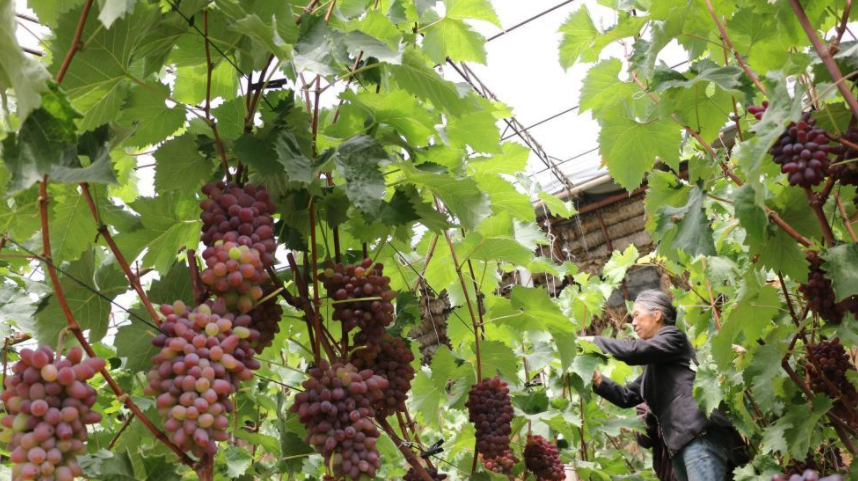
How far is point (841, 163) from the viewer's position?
132 centimetres

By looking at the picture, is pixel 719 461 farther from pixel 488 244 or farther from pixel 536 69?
pixel 536 69

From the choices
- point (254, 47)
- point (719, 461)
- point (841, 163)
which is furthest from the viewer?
point (719, 461)

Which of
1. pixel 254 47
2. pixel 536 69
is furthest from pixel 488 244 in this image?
pixel 536 69

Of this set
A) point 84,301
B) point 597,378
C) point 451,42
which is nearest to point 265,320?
point 84,301

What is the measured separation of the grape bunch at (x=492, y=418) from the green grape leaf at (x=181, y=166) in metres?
0.80

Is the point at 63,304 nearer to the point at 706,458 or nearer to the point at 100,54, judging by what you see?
the point at 100,54

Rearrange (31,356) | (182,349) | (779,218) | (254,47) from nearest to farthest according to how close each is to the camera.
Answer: (31,356) < (182,349) < (254,47) < (779,218)

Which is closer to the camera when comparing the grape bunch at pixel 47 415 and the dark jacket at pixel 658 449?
the grape bunch at pixel 47 415

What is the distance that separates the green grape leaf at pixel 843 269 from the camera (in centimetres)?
132

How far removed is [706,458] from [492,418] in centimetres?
186

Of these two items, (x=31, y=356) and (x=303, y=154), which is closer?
(x=31, y=356)

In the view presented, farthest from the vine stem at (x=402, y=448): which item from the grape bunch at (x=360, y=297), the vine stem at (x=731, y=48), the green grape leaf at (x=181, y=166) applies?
the vine stem at (x=731, y=48)

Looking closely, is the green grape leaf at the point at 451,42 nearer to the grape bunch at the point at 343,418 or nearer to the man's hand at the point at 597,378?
the grape bunch at the point at 343,418

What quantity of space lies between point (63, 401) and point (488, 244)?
43.9 inches
